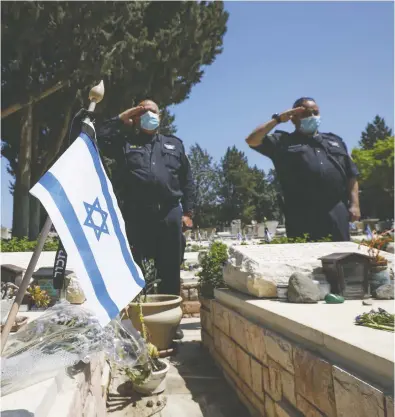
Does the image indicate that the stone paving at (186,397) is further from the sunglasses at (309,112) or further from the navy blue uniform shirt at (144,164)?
the sunglasses at (309,112)

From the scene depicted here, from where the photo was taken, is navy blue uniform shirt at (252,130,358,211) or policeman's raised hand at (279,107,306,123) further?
navy blue uniform shirt at (252,130,358,211)

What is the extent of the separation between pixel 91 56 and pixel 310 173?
7.85 metres

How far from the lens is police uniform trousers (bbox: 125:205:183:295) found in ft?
12.6

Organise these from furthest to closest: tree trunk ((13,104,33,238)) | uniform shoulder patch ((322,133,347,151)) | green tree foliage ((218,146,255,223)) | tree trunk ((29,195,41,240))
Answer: green tree foliage ((218,146,255,223))
tree trunk ((29,195,41,240))
tree trunk ((13,104,33,238))
uniform shoulder patch ((322,133,347,151))

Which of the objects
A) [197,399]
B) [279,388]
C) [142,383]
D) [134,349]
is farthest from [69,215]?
[197,399]

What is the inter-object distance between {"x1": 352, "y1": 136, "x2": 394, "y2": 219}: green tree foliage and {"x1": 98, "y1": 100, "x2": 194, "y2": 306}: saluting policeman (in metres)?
29.9

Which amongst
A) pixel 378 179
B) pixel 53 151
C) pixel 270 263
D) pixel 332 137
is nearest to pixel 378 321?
pixel 270 263

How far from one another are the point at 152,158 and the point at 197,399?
2175 millimetres

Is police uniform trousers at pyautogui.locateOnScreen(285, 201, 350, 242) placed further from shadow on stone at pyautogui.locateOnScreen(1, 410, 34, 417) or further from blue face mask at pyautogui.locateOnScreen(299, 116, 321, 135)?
shadow on stone at pyautogui.locateOnScreen(1, 410, 34, 417)

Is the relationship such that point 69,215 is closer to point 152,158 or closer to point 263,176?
point 152,158

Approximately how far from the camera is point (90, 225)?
146 centimetres

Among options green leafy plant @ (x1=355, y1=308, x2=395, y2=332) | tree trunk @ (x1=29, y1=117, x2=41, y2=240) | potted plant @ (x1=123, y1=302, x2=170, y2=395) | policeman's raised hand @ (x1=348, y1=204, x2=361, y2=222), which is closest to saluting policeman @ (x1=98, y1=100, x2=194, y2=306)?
potted plant @ (x1=123, y1=302, x2=170, y2=395)

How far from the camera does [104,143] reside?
3867 millimetres

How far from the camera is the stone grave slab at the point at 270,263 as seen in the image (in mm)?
2582
